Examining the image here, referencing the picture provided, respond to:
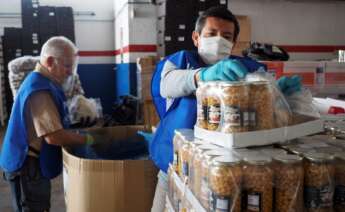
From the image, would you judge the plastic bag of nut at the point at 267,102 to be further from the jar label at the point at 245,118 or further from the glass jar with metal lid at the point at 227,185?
the glass jar with metal lid at the point at 227,185

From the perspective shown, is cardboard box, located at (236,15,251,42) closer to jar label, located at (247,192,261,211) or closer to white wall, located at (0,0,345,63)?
white wall, located at (0,0,345,63)

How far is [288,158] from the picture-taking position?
0.89 metres

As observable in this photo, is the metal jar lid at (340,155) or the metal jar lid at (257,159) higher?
the metal jar lid at (257,159)

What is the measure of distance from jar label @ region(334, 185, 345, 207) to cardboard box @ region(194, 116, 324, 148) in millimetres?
170

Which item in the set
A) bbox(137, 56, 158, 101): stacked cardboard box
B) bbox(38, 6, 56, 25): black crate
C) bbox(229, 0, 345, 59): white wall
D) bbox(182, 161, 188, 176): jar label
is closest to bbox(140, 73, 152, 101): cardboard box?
bbox(137, 56, 158, 101): stacked cardboard box

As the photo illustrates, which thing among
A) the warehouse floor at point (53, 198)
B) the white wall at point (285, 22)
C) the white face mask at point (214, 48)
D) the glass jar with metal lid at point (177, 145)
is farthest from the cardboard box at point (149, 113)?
the glass jar with metal lid at point (177, 145)

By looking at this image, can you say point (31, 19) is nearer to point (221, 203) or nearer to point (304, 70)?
point (304, 70)

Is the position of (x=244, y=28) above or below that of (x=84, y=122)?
above

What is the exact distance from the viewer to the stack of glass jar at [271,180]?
85cm

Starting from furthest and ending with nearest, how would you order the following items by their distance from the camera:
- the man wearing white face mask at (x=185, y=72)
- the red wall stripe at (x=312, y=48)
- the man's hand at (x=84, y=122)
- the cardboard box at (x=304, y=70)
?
the red wall stripe at (x=312, y=48) < the cardboard box at (x=304, y=70) < the man's hand at (x=84, y=122) < the man wearing white face mask at (x=185, y=72)

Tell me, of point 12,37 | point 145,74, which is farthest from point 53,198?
point 12,37

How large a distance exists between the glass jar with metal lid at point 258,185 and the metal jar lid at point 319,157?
0.38 feet

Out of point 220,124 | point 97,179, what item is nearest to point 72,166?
point 97,179

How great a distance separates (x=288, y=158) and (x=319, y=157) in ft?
0.26
